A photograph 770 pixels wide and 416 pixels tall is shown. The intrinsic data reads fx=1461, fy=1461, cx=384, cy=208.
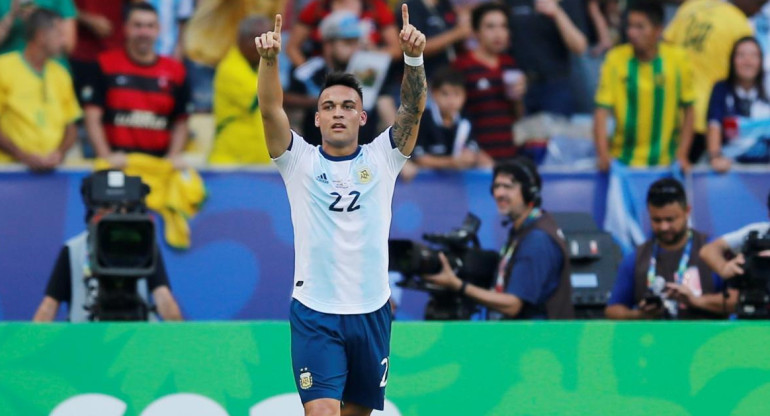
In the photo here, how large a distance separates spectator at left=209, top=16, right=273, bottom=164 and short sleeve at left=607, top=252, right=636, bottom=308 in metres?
2.96

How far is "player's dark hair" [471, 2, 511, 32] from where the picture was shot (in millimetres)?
11133

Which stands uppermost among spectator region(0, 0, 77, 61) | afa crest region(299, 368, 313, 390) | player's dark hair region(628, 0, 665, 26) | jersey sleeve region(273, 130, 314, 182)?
player's dark hair region(628, 0, 665, 26)

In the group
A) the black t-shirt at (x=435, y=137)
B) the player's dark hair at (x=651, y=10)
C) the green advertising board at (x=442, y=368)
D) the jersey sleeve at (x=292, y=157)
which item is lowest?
the green advertising board at (x=442, y=368)

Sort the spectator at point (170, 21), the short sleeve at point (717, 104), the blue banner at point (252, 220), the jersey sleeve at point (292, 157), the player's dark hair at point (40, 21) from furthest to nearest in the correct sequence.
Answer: the spectator at point (170, 21) → the short sleeve at point (717, 104) → the player's dark hair at point (40, 21) → the blue banner at point (252, 220) → the jersey sleeve at point (292, 157)

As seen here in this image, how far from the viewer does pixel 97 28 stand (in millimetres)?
11328

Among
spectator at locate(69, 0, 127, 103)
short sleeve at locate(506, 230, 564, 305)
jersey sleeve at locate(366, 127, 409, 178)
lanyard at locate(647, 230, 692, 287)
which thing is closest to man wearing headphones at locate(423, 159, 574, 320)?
short sleeve at locate(506, 230, 564, 305)

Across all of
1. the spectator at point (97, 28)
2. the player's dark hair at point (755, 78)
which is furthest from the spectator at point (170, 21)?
→ the player's dark hair at point (755, 78)

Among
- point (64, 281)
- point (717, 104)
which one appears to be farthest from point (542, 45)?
point (64, 281)

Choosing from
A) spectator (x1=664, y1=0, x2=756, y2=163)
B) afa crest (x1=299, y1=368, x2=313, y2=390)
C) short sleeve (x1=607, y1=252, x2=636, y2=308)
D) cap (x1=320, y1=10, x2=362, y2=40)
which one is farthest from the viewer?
spectator (x1=664, y1=0, x2=756, y2=163)

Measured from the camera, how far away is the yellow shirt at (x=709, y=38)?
11500 millimetres

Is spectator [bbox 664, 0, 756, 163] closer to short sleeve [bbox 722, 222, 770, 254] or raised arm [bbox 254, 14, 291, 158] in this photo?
short sleeve [bbox 722, 222, 770, 254]

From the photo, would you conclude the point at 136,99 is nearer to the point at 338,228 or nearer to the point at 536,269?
the point at 536,269

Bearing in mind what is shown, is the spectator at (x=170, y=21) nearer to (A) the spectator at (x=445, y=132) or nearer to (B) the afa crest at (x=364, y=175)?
(A) the spectator at (x=445, y=132)

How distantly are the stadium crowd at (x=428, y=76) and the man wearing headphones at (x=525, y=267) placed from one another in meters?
1.84
